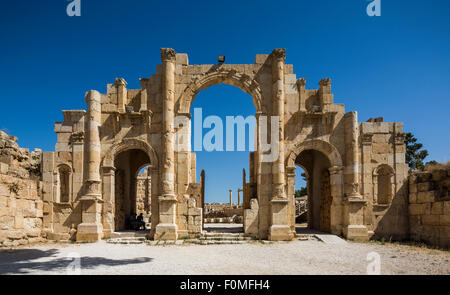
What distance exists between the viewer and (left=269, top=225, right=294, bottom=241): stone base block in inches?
446

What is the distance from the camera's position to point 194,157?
1277 cm

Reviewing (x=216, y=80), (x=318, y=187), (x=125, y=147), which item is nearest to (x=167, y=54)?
(x=216, y=80)

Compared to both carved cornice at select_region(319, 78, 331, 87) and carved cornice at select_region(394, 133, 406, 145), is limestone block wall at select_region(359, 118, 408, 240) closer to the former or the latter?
carved cornice at select_region(394, 133, 406, 145)

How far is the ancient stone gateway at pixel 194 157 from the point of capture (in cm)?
1184

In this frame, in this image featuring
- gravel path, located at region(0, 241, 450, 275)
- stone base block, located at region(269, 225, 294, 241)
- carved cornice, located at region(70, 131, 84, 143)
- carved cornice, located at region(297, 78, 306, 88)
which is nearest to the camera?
gravel path, located at region(0, 241, 450, 275)

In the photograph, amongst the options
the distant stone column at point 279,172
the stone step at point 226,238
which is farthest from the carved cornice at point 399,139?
the stone step at point 226,238

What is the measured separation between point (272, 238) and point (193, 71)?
7.49 meters

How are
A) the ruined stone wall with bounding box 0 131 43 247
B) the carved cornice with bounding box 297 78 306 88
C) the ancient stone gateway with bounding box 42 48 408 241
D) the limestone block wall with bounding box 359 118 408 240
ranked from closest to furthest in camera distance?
the ruined stone wall with bounding box 0 131 43 247 → the ancient stone gateway with bounding box 42 48 408 241 → the limestone block wall with bounding box 359 118 408 240 → the carved cornice with bounding box 297 78 306 88

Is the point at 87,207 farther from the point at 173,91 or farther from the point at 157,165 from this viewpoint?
the point at 173,91

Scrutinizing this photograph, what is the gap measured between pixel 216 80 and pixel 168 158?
153 inches

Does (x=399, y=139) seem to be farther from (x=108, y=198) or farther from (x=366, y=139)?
(x=108, y=198)

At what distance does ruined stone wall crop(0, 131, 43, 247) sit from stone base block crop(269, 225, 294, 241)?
910cm

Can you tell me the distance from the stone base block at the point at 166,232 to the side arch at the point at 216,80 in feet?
15.0

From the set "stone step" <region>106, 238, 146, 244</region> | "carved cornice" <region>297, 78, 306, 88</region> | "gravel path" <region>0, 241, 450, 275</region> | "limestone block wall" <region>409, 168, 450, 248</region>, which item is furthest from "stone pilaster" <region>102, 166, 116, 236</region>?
"limestone block wall" <region>409, 168, 450, 248</region>
